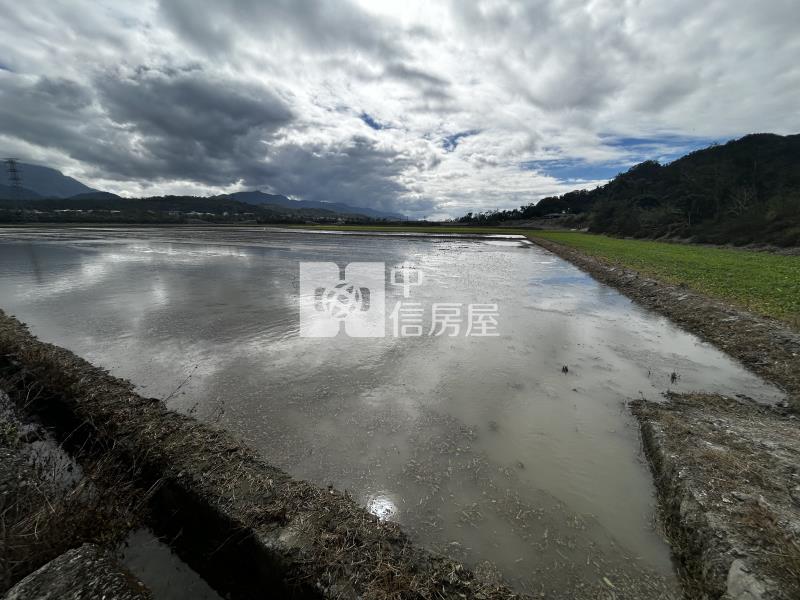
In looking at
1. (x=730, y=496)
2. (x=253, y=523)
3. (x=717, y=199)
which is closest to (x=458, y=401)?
(x=730, y=496)

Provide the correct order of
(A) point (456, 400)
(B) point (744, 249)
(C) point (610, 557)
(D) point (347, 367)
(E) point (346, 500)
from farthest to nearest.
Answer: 1. (B) point (744, 249)
2. (D) point (347, 367)
3. (A) point (456, 400)
4. (E) point (346, 500)
5. (C) point (610, 557)

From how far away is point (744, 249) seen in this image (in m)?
41.8

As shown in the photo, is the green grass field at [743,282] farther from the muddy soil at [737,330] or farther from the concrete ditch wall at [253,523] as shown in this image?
the concrete ditch wall at [253,523]

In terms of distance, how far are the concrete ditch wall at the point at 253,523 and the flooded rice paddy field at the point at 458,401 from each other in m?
0.41

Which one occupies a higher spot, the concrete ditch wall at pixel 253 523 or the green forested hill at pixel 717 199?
the green forested hill at pixel 717 199

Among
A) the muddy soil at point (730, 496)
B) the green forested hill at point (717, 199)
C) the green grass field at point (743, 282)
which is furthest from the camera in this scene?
the green forested hill at point (717, 199)

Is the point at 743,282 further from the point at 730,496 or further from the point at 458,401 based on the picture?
the point at 458,401

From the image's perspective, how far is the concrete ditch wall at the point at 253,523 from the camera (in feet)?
10.3

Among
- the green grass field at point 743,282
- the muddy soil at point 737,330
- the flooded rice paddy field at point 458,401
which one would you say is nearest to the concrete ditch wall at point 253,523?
the flooded rice paddy field at point 458,401

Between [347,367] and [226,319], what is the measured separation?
5.45 meters

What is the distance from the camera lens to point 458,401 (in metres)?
6.76

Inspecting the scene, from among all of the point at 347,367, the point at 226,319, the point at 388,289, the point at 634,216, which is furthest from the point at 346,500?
the point at 634,216

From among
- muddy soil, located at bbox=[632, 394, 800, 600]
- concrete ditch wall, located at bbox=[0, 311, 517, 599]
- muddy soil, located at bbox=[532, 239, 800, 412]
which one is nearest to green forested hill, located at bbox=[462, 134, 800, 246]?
muddy soil, located at bbox=[532, 239, 800, 412]

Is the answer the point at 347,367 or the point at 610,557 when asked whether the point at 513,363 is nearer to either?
the point at 347,367
